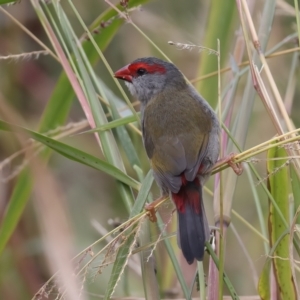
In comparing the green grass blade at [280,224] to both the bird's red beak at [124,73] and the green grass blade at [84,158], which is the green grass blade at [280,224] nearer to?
the green grass blade at [84,158]

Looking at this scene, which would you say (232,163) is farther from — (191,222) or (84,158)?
(84,158)

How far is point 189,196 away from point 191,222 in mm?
171

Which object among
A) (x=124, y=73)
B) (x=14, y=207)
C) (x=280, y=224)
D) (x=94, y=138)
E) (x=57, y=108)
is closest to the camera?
(x=280, y=224)

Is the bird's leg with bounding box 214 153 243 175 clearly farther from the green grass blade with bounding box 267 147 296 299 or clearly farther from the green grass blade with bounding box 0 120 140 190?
the green grass blade with bounding box 0 120 140 190

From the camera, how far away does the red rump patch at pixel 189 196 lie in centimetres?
252

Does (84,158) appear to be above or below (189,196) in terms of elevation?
above

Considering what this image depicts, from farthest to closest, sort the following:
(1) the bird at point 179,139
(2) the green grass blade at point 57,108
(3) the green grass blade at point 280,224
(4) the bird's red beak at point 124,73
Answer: (4) the bird's red beak at point 124,73
(2) the green grass blade at point 57,108
(1) the bird at point 179,139
(3) the green grass blade at point 280,224

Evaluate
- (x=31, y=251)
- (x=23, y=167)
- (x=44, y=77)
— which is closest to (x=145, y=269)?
(x=23, y=167)

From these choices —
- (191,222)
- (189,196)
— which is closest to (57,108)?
(189,196)


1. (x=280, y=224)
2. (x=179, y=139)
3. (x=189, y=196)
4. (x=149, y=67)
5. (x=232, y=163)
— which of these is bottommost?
(x=280, y=224)

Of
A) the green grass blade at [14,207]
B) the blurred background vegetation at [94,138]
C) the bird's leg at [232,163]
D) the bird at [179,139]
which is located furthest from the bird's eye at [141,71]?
the bird's leg at [232,163]

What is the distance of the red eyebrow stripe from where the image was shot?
11.3 feet

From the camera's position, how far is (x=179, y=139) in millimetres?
2908

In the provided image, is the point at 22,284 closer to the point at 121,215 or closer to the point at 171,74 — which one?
the point at 121,215
